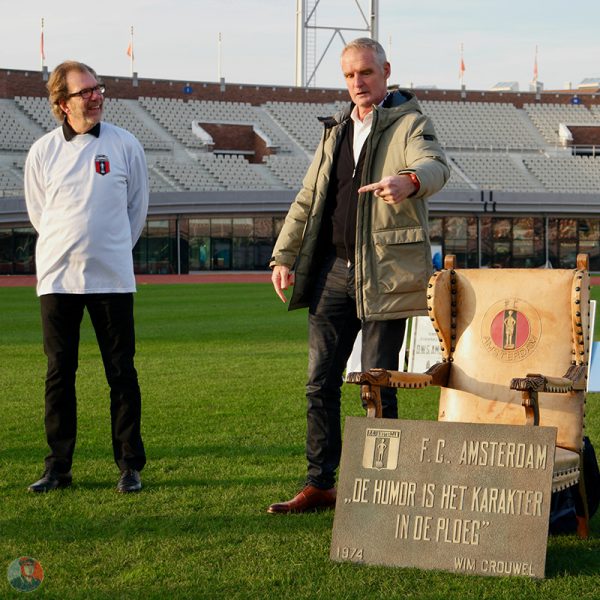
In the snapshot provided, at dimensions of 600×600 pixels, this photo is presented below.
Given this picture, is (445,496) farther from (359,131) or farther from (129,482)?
(129,482)

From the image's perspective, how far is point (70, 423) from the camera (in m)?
5.98

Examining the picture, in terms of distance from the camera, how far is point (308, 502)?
5.43 metres

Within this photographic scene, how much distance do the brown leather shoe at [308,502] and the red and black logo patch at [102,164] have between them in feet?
6.23

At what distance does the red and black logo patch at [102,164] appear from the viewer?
5777 mm

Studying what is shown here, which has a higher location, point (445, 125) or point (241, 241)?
point (445, 125)

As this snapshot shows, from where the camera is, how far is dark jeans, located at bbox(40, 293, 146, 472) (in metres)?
5.86

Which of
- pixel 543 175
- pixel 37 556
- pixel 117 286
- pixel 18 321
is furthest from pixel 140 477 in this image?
pixel 543 175

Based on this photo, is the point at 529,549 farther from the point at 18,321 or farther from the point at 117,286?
the point at 18,321

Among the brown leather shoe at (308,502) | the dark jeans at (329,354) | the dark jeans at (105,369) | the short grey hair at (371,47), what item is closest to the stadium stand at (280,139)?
the dark jeans at (105,369)

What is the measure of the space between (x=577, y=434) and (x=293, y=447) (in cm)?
253

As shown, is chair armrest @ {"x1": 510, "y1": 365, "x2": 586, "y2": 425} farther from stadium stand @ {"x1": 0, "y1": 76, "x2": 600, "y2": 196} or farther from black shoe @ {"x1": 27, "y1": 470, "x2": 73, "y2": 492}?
stadium stand @ {"x1": 0, "y1": 76, "x2": 600, "y2": 196}

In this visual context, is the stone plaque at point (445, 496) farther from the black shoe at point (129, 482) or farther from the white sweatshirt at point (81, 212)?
the white sweatshirt at point (81, 212)
